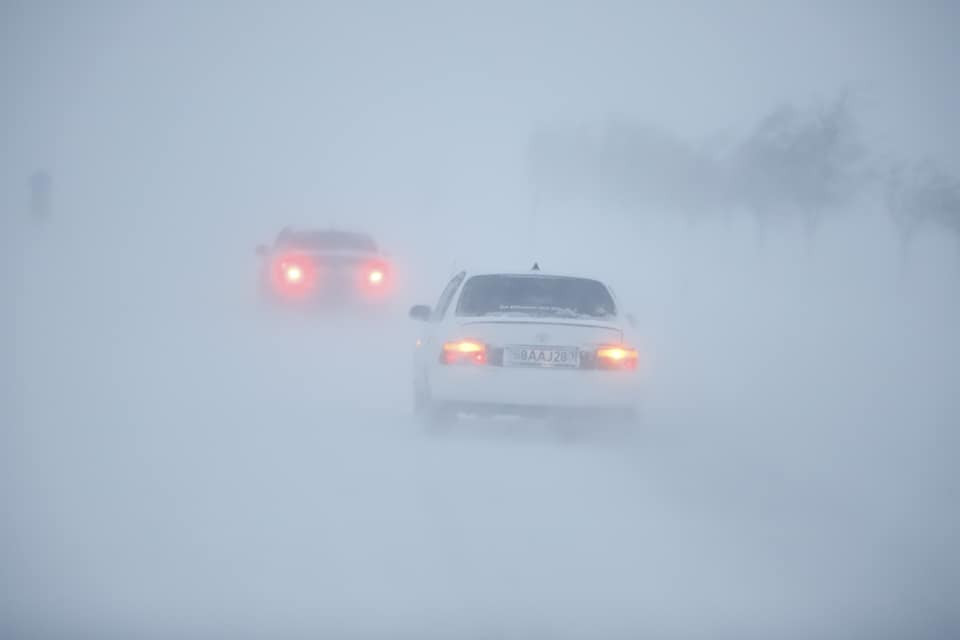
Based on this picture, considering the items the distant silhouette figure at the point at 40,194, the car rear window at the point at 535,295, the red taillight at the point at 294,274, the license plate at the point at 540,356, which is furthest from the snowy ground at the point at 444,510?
the distant silhouette figure at the point at 40,194

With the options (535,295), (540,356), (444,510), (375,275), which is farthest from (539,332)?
(375,275)

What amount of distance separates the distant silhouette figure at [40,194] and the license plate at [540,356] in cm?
3459

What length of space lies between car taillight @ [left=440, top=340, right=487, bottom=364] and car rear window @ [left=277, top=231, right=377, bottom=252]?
36.3ft

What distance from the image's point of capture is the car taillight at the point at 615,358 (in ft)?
28.1

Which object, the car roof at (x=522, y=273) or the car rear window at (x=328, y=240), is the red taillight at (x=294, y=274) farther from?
the car roof at (x=522, y=273)

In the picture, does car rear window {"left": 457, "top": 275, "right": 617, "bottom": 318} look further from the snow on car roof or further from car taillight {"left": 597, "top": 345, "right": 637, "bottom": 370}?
car taillight {"left": 597, "top": 345, "right": 637, "bottom": 370}

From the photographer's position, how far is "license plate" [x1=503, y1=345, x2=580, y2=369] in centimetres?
852

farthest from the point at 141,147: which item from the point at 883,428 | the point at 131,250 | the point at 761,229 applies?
the point at 883,428

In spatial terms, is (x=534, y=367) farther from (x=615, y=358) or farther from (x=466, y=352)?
(x=615, y=358)

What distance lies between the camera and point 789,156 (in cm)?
3997

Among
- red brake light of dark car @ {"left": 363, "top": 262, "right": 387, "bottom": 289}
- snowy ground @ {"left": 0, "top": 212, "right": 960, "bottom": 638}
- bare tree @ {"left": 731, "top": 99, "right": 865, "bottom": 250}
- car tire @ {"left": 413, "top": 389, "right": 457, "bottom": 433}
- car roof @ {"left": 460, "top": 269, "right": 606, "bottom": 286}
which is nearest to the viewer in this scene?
snowy ground @ {"left": 0, "top": 212, "right": 960, "bottom": 638}

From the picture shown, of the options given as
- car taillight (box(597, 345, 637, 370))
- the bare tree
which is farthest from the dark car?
the bare tree

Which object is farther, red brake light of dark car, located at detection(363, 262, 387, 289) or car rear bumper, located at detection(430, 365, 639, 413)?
red brake light of dark car, located at detection(363, 262, 387, 289)

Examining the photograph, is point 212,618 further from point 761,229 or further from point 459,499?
point 761,229
